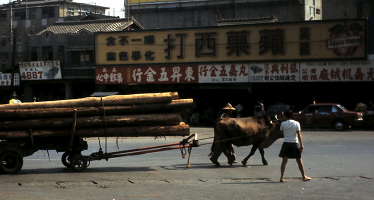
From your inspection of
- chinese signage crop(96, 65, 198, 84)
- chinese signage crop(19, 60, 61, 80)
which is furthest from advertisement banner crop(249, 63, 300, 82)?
chinese signage crop(19, 60, 61, 80)

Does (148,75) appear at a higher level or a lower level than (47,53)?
lower

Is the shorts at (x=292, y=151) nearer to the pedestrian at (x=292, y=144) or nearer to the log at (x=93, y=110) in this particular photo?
the pedestrian at (x=292, y=144)

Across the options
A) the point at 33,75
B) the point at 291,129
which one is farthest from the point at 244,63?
the point at 291,129

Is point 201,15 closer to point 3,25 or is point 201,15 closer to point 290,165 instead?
point 3,25

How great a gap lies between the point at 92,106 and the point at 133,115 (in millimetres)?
1004

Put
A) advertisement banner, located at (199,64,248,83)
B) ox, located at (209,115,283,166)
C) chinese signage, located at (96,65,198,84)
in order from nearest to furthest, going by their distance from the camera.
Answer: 1. ox, located at (209,115,283,166)
2. advertisement banner, located at (199,64,248,83)
3. chinese signage, located at (96,65,198,84)

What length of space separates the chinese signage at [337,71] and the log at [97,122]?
22717mm

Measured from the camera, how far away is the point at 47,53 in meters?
41.8

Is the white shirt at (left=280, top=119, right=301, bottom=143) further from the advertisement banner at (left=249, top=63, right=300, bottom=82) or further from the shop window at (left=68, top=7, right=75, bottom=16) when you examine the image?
the shop window at (left=68, top=7, right=75, bottom=16)

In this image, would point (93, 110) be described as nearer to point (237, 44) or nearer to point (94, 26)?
Answer: point (237, 44)

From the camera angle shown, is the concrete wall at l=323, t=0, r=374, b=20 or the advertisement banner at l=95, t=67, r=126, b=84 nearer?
the advertisement banner at l=95, t=67, r=126, b=84

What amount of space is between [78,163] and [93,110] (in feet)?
4.69

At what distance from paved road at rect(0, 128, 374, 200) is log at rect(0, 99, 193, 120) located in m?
1.42

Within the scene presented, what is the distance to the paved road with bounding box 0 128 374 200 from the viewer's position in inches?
327
